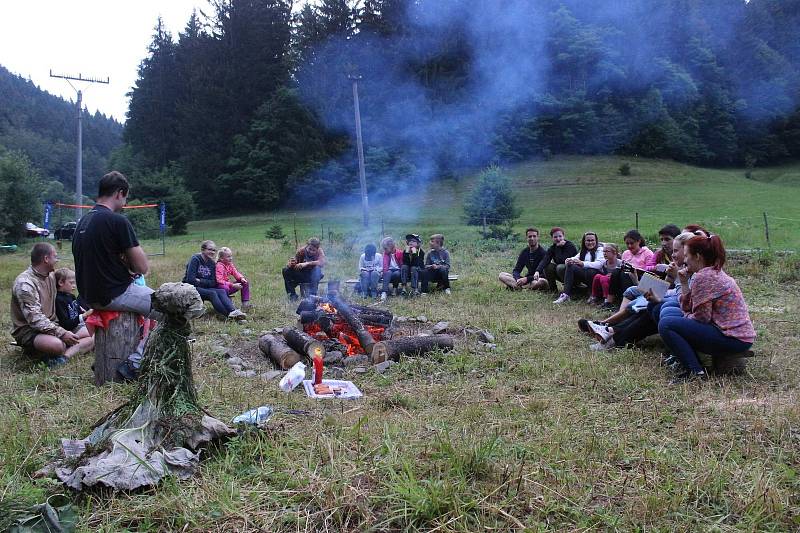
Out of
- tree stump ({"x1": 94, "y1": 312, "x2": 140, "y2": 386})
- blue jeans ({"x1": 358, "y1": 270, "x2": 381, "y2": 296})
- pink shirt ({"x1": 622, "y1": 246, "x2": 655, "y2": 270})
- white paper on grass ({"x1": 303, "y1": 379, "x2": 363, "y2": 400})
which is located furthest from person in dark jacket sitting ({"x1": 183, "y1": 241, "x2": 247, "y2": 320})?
pink shirt ({"x1": 622, "y1": 246, "x2": 655, "y2": 270})

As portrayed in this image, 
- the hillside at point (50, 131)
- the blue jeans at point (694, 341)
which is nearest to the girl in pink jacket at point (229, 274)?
the blue jeans at point (694, 341)

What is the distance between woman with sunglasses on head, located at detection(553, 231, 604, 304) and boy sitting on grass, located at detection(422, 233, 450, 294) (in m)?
1.96

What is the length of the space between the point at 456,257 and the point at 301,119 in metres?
25.5

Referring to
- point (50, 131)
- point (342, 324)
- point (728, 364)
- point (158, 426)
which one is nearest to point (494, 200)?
point (342, 324)

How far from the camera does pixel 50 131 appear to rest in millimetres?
67625

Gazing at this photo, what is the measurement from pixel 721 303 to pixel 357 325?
11.0 ft

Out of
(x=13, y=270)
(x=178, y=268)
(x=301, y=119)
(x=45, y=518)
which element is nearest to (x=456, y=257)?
(x=178, y=268)

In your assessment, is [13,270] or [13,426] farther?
[13,270]

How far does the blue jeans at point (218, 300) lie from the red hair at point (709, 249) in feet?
19.1

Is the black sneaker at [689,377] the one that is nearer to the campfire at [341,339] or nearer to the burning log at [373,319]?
the campfire at [341,339]

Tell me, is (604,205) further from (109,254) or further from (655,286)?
(109,254)

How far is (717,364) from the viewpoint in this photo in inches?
184

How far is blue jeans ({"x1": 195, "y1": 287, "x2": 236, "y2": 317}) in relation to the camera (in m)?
7.85

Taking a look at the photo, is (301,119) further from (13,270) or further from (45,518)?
(45,518)
